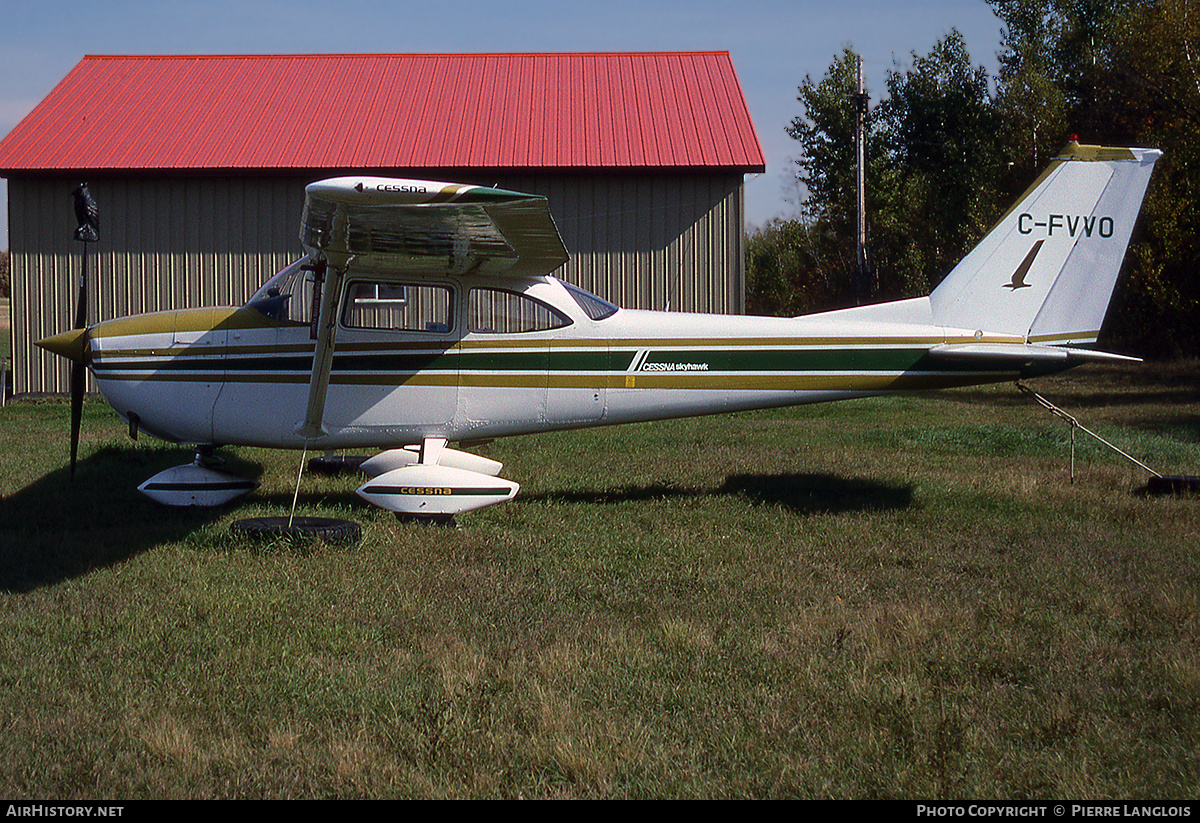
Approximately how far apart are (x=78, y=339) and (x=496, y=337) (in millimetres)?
3183

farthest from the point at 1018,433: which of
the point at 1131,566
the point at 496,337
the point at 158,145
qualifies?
the point at 158,145

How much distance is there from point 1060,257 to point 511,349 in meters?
4.45

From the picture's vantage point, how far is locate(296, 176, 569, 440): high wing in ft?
15.5

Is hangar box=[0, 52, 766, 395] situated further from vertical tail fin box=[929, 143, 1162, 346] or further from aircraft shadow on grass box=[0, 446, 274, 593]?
vertical tail fin box=[929, 143, 1162, 346]

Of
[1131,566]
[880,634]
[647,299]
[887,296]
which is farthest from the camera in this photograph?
[887,296]

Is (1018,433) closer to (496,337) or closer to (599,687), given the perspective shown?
(496,337)

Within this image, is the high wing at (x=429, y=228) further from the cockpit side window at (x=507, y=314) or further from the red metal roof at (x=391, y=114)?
the red metal roof at (x=391, y=114)

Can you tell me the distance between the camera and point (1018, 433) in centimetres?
1098

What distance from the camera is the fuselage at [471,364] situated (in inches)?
274

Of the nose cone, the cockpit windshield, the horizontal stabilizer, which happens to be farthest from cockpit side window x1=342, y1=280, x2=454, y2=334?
the horizontal stabilizer

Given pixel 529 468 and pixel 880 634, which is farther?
pixel 529 468

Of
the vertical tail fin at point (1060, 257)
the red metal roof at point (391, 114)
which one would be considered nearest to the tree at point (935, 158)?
the red metal roof at point (391, 114)

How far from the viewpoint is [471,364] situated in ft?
23.2
